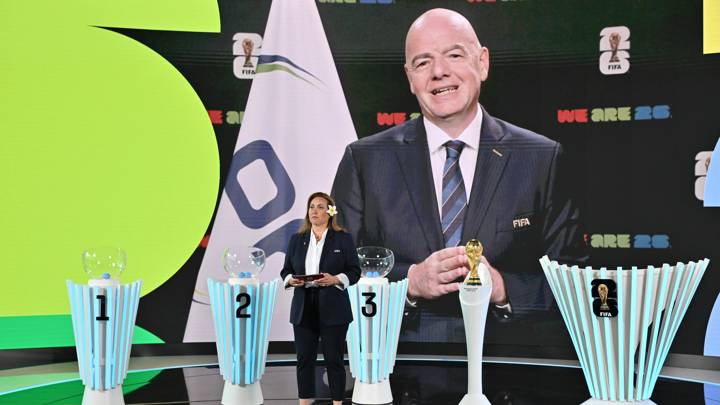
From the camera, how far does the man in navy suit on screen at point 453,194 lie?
23.6 feet

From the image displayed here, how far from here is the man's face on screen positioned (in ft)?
24.2

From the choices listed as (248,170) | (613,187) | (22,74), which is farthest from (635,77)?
(22,74)

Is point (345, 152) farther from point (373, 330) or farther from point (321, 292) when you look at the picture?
point (321, 292)

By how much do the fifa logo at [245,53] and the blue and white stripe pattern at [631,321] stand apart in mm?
4580

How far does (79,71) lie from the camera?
23.4 ft

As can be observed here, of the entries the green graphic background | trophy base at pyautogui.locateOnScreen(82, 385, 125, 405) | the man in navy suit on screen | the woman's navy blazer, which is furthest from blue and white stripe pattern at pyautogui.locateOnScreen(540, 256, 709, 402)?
the green graphic background

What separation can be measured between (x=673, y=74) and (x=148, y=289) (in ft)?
17.6

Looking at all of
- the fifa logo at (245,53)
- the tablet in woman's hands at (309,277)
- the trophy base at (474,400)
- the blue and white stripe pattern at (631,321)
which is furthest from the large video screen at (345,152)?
the blue and white stripe pattern at (631,321)

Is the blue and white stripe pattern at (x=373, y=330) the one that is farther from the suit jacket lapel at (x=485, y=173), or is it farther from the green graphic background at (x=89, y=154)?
the green graphic background at (x=89, y=154)

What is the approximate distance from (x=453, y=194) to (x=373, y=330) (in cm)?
252

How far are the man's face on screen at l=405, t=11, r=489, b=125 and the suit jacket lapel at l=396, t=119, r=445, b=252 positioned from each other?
320mm

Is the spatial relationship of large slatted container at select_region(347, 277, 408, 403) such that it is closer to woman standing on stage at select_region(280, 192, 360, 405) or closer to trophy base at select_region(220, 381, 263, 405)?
woman standing on stage at select_region(280, 192, 360, 405)

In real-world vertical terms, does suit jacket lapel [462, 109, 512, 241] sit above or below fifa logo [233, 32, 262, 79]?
below

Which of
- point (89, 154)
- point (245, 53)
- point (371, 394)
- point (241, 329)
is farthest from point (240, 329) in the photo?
point (245, 53)
